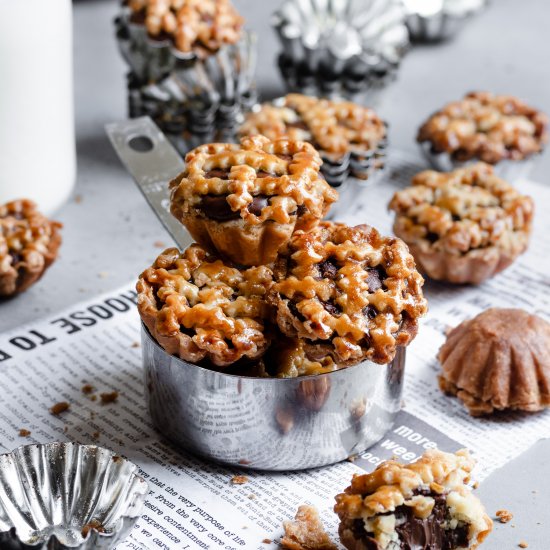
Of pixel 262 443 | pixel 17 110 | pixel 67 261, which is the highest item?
pixel 17 110

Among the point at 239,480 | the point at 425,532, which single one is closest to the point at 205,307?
the point at 239,480

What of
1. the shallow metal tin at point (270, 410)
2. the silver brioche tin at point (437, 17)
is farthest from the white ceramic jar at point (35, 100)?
the silver brioche tin at point (437, 17)

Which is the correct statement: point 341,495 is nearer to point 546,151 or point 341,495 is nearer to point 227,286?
point 227,286

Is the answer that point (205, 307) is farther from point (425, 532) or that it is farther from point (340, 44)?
point (340, 44)

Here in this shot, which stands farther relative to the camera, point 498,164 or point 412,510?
point 498,164

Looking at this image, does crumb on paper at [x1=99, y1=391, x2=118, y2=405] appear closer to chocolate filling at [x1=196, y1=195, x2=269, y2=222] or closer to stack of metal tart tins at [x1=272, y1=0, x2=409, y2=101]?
chocolate filling at [x1=196, y1=195, x2=269, y2=222]

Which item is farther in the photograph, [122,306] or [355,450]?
[122,306]

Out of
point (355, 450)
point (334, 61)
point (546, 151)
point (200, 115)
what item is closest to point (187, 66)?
point (200, 115)
